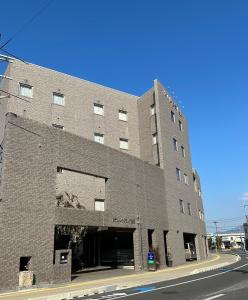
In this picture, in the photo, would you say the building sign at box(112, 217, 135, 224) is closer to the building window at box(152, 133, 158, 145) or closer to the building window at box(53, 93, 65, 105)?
the building window at box(152, 133, 158, 145)

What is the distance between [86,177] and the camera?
30828 millimetres

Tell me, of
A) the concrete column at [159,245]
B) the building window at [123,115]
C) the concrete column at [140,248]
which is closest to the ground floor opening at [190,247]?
the concrete column at [159,245]

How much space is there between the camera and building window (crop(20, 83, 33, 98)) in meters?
31.2

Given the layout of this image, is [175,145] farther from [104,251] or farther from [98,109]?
[104,251]

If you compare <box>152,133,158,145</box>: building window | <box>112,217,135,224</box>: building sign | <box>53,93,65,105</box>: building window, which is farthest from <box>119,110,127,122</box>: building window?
<box>112,217,135,224</box>: building sign

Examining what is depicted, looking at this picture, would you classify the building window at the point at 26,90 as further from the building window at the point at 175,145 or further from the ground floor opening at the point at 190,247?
the ground floor opening at the point at 190,247

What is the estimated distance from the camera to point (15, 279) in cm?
1847

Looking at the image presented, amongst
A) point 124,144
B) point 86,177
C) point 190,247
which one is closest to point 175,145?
point 124,144

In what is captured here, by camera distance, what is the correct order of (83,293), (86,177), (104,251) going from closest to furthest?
(83,293) → (86,177) → (104,251)

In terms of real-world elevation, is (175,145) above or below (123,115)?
below

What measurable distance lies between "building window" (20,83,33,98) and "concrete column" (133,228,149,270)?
14645 millimetres

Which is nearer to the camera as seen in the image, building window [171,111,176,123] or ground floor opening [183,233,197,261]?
ground floor opening [183,233,197,261]

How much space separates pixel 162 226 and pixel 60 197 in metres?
11.4

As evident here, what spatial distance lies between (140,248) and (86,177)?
7.30 metres
